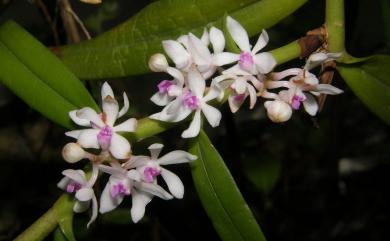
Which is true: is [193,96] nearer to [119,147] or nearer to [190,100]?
[190,100]

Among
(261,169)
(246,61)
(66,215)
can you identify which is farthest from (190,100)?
(261,169)

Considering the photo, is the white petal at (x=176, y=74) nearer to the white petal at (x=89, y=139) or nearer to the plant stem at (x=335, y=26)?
the white petal at (x=89, y=139)

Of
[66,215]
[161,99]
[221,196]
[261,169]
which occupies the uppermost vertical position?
[161,99]

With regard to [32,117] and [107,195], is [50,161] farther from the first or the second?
[107,195]

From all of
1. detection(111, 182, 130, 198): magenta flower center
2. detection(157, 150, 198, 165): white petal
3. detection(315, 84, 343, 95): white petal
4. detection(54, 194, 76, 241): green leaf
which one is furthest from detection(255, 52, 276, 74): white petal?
detection(54, 194, 76, 241): green leaf

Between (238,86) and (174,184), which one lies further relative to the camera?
(174,184)

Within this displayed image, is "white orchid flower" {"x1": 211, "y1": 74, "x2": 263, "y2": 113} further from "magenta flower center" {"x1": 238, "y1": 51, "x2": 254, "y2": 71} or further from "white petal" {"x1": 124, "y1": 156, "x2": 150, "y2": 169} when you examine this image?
"white petal" {"x1": 124, "y1": 156, "x2": 150, "y2": 169}

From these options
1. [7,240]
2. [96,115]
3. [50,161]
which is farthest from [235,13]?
[50,161]
